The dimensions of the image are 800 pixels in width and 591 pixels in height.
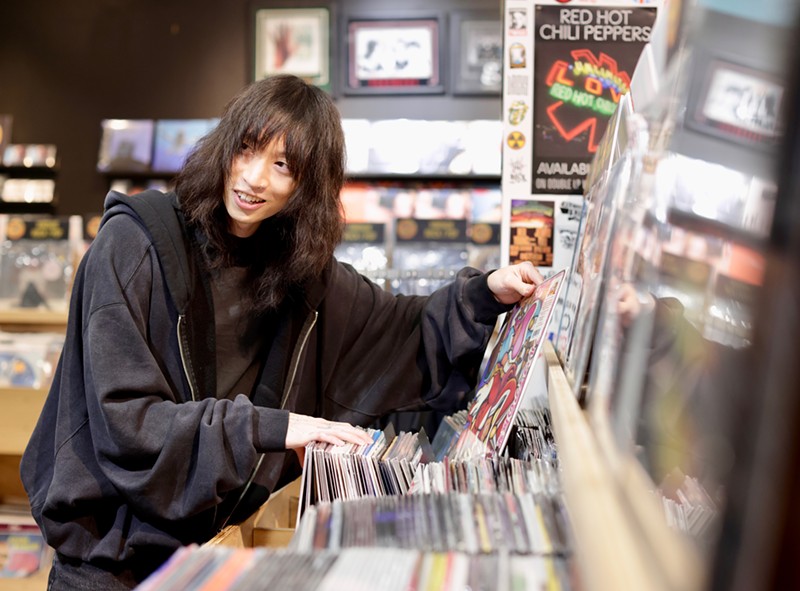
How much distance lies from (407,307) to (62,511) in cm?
80

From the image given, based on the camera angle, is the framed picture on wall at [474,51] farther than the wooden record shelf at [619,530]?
Yes

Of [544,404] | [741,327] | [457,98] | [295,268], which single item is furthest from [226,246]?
[457,98]

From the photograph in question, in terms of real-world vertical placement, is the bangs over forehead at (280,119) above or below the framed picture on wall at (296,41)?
below

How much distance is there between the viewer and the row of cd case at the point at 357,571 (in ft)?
1.81

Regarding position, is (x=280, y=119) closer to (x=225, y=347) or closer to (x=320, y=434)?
(x=225, y=347)

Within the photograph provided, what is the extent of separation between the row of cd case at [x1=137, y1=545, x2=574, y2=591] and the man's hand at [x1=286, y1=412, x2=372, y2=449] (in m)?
0.52

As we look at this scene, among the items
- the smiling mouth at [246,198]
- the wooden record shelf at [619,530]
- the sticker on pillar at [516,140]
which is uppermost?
the sticker on pillar at [516,140]

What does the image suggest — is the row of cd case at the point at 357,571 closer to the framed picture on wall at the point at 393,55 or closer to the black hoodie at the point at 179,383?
the black hoodie at the point at 179,383

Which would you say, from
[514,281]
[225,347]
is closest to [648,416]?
[514,281]

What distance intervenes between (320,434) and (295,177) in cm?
52

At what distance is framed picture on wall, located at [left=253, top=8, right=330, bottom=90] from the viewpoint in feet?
15.8

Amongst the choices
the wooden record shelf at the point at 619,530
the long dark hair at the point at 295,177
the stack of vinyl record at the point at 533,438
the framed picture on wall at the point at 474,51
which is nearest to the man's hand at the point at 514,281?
the stack of vinyl record at the point at 533,438

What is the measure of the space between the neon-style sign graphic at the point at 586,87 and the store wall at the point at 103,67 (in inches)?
128

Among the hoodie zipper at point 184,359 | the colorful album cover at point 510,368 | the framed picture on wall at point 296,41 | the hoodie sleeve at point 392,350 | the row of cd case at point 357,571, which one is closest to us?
the row of cd case at point 357,571
